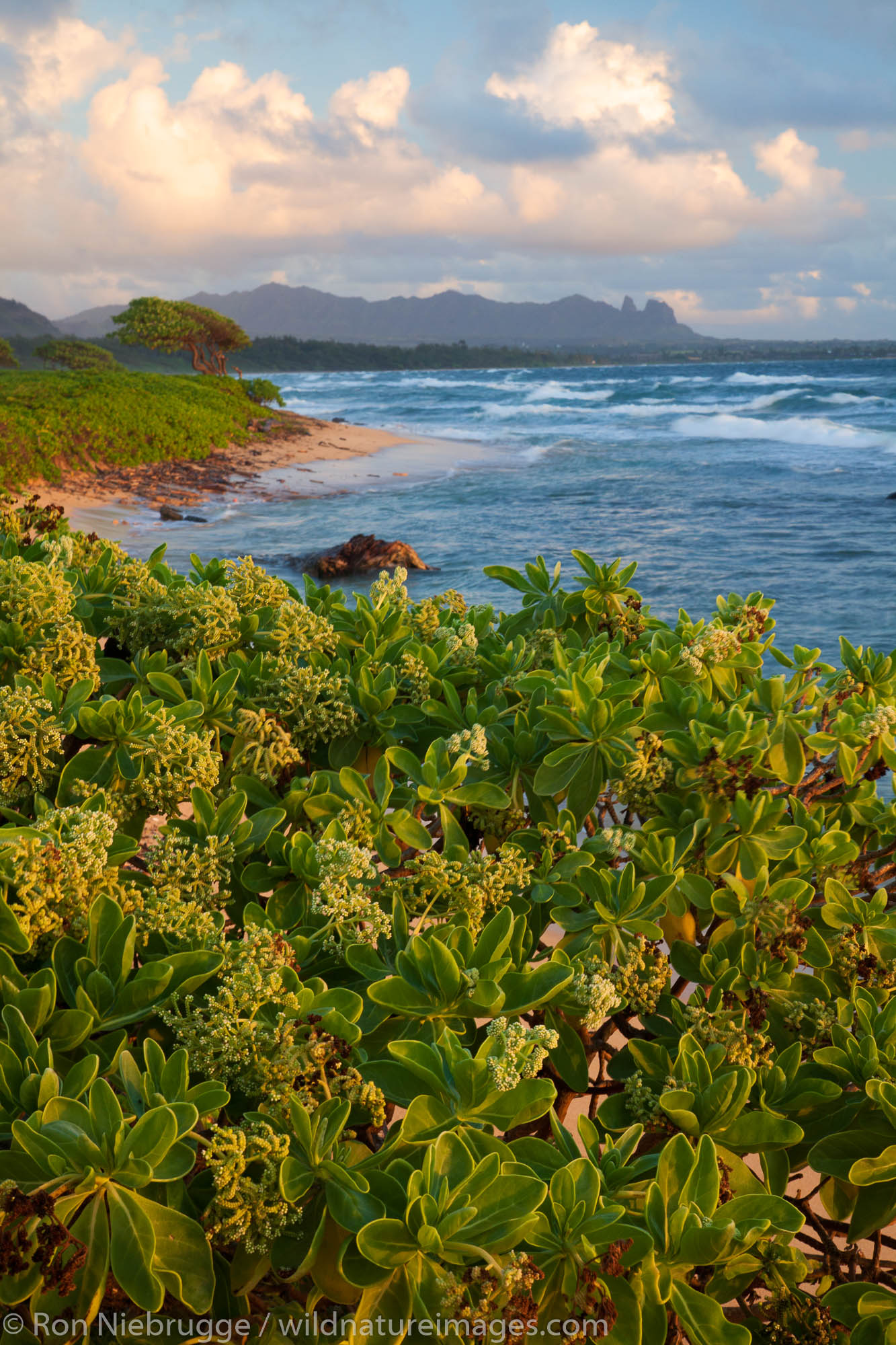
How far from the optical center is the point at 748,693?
6.12 feet

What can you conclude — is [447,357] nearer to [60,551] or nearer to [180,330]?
[180,330]

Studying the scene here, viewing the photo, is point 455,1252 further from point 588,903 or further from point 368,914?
point 588,903

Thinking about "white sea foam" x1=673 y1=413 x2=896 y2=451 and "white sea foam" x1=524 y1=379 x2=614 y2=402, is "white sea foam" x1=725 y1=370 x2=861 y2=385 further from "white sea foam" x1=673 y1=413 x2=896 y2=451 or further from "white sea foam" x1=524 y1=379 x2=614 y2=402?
"white sea foam" x1=673 y1=413 x2=896 y2=451

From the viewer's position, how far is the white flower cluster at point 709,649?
1880mm

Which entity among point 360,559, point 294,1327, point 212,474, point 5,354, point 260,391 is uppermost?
point 5,354

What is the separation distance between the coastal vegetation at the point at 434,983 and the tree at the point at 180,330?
1568 inches

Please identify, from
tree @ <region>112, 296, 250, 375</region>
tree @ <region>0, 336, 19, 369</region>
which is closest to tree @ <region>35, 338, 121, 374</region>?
tree @ <region>0, 336, 19, 369</region>

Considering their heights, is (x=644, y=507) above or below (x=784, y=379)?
below

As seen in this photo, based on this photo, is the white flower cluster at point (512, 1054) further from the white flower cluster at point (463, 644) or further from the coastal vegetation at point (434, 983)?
the white flower cluster at point (463, 644)

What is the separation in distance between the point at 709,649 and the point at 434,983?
1.07 metres

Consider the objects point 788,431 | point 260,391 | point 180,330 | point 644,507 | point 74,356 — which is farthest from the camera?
point 74,356

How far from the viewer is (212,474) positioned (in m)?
20.0

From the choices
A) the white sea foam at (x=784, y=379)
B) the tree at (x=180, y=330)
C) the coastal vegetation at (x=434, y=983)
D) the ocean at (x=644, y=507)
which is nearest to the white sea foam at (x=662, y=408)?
the ocean at (x=644, y=507)

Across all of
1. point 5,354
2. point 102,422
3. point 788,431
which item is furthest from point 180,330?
point 788,431
